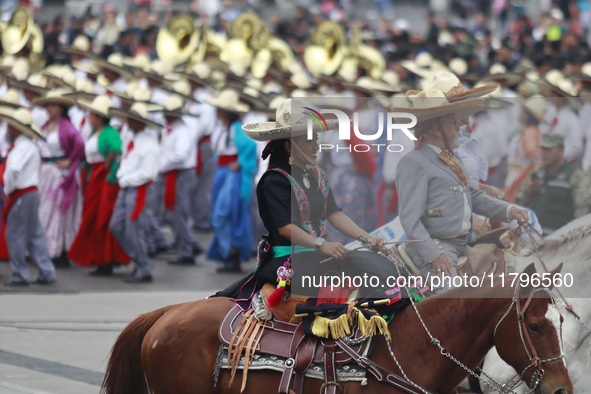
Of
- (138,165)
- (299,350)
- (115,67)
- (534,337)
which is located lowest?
(299,350)

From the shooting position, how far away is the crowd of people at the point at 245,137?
674cm

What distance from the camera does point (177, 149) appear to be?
16.2 metres

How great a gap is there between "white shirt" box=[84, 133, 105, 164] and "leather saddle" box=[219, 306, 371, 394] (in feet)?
28.3

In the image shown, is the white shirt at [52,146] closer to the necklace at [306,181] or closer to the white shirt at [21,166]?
the white shirt at [21,166]

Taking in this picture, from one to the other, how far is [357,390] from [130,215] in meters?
8.27

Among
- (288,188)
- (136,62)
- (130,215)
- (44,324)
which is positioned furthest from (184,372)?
(136,62)

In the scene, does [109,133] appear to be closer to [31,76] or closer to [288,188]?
[31,76]

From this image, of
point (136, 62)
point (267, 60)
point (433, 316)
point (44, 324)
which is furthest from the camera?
point (267, 60)

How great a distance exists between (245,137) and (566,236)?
855 cm

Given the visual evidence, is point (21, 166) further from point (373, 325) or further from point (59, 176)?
point (373, 325)

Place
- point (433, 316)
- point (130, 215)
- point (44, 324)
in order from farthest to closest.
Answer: point (130, 215) → point (44, 324) → point (433, 316)

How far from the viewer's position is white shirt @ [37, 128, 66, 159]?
50.6 ft

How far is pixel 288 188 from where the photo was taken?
676 centimetres

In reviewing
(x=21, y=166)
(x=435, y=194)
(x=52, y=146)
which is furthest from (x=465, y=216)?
(x=52, y=146)
